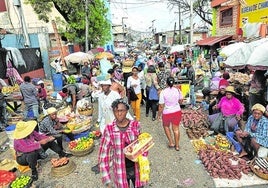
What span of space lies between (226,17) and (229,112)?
1190cm

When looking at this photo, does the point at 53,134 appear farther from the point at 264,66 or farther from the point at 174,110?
the point at 264,66

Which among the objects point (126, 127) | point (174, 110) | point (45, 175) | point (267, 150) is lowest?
point (45, 175)

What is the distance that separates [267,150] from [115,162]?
3688 mm

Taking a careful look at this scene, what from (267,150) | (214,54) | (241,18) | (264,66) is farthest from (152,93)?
(214,54)

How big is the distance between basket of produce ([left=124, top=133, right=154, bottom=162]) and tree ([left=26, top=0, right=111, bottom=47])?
721 inches

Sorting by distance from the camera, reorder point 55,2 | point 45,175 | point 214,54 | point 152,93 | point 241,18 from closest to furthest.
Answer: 1. point 45,175
2. point 152,93
3. point 241,18
4. point 214,54
5. point 55,2

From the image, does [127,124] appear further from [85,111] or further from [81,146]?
[85,111]

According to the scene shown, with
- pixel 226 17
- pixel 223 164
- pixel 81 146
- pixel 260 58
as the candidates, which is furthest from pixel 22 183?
pixel 226 17

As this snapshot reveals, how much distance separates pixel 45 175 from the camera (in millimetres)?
5219

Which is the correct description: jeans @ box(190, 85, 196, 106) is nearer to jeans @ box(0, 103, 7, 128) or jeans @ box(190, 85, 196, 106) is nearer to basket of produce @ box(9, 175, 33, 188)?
basket of produce @ box(9, 175, 33, 188)

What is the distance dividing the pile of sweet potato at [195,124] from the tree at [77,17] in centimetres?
1469

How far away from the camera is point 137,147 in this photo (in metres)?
2.65

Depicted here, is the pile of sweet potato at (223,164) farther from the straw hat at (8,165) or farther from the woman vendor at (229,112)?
the straw hat at (8,165)

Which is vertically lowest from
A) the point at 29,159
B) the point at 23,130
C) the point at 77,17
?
the point at 29,159
